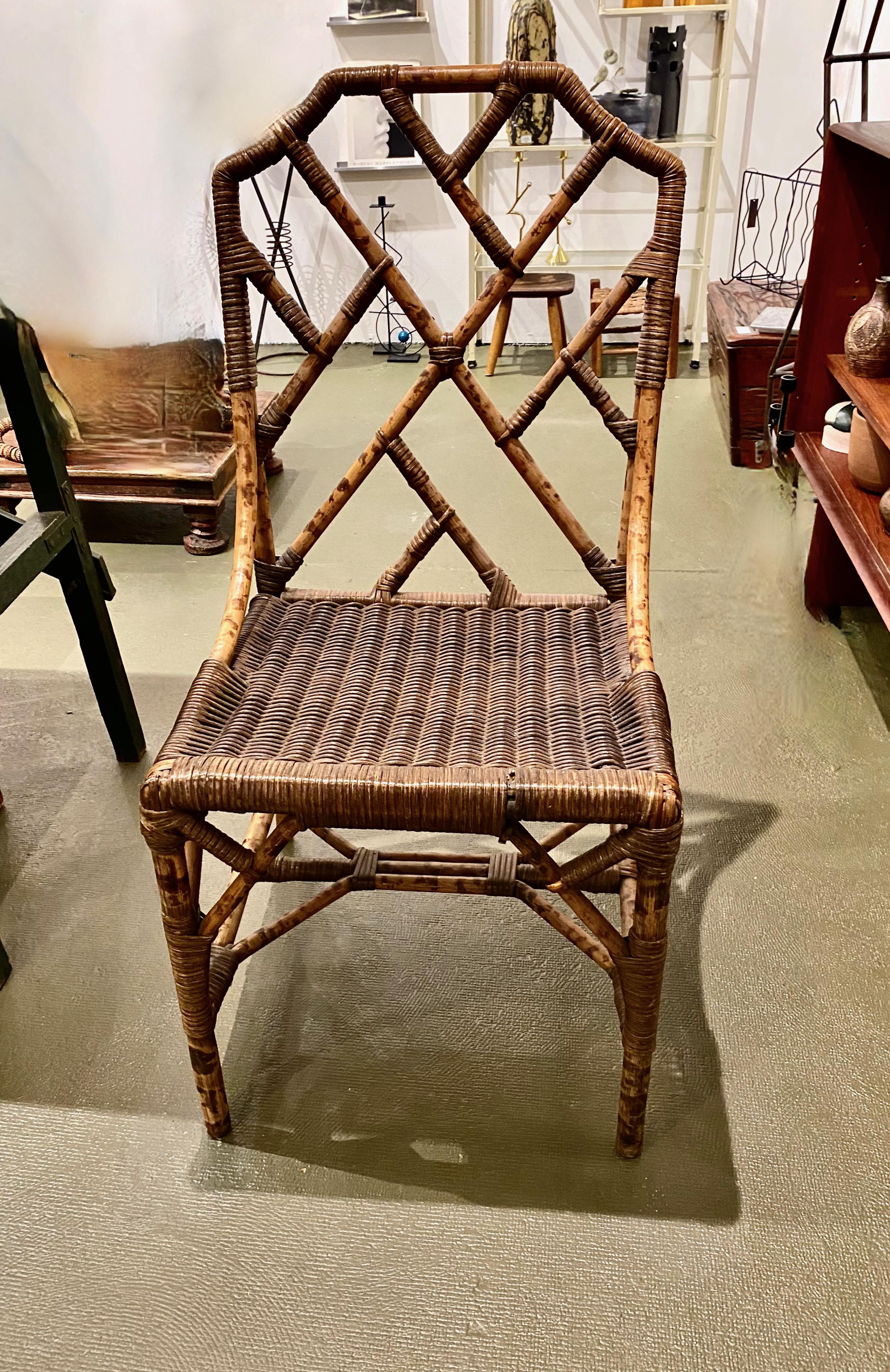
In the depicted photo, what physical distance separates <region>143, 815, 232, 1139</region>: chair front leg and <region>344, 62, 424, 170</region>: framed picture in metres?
3.27

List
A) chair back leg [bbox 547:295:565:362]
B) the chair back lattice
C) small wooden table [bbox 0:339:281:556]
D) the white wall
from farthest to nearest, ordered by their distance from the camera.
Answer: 1. chair back leg [bbox 547:295:565:362]
2. small wooden table [bbox 0:339:281:556]
3. the chair back lattice
4. the white wall

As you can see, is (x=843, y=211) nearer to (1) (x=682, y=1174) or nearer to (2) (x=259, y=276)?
(2) (x=259, y=276)

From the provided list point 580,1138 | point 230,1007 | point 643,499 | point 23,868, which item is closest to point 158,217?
point 643,499

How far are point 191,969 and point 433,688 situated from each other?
389 millimetres

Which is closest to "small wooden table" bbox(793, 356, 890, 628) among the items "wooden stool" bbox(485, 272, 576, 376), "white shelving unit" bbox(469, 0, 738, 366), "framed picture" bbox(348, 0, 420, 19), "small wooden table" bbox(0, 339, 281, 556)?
"small wooden table" bbox(0, 339, 281, 556)

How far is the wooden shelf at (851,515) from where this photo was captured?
1537 mm

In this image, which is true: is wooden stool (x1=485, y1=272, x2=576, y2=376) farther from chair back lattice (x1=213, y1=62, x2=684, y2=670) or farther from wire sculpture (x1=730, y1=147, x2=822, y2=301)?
chair back lattice (x1=213, y1=62, x2=684, y2=670)

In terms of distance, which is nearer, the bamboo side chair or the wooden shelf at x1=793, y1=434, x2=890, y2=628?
the bamboo side chair

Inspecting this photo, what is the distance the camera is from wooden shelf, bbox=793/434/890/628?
154cm

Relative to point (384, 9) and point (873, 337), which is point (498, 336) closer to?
point (384, 9)

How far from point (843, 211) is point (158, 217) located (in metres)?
1.18

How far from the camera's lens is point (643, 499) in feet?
3.96

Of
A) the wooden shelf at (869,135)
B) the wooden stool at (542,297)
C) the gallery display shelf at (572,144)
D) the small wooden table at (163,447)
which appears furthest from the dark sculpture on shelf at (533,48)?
the wooden shelf at (869,135)

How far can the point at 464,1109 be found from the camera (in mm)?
1186
